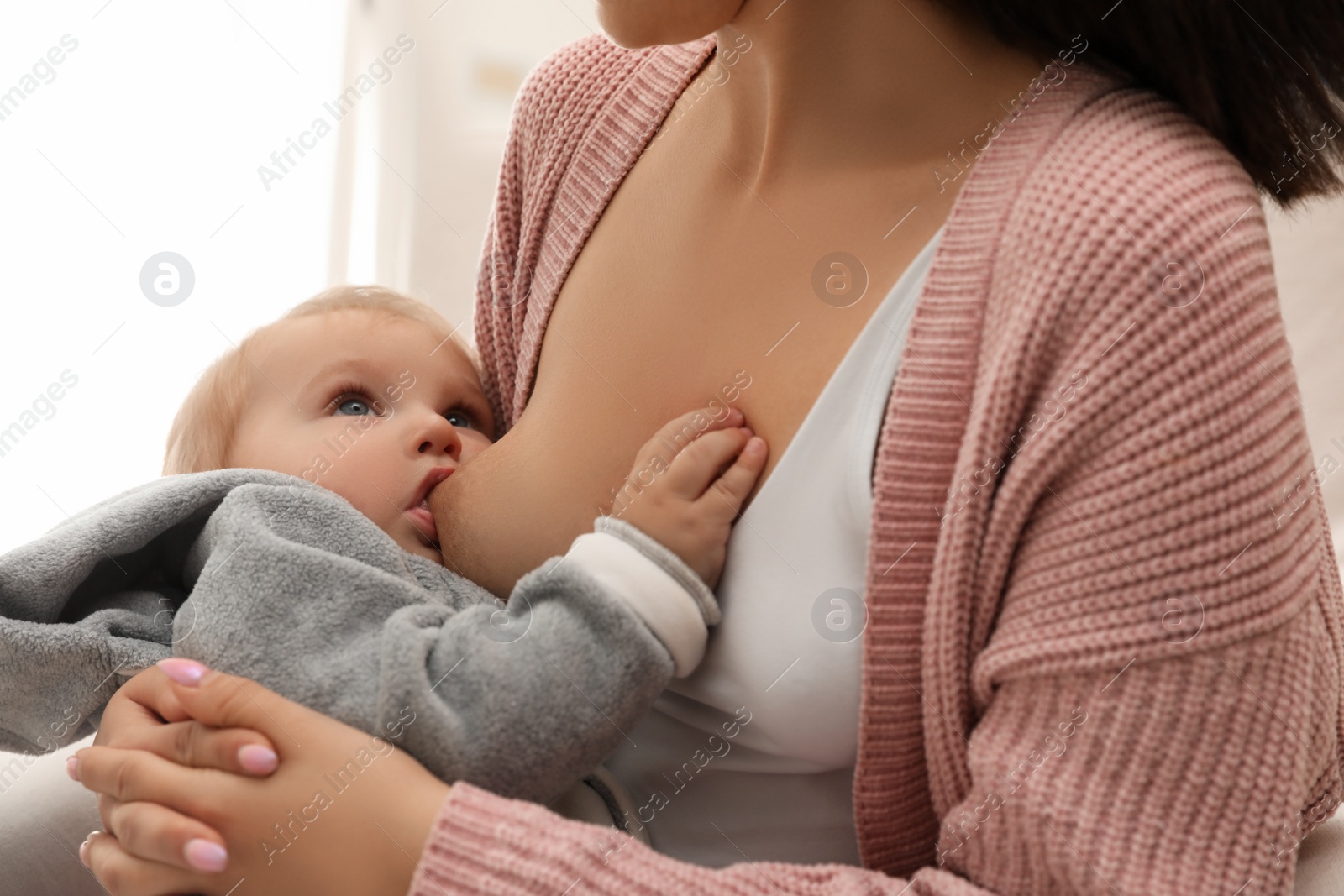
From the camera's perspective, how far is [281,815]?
678 millimetres

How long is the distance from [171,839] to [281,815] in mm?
63

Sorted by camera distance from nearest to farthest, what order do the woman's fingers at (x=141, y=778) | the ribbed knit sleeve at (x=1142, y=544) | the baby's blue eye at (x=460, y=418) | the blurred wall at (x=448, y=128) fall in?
1. the ribbed knit sleeve at (x=1142, y=544)
2. the woman's fingers at (x=141, y=778)
3. the baby's blue eye at (x=460, y=418)
4. the blurred wall at (x=448, y=128)

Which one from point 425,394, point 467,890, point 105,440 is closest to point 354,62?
point 105,440

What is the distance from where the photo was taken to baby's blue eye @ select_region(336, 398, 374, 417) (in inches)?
38.1

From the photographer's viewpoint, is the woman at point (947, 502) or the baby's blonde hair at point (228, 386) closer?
the woman at point (947, 502)

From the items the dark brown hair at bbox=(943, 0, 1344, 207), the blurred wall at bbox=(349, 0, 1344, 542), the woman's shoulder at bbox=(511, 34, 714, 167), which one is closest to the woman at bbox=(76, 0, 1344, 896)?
the dark brown hair at bbox=(943, 0, 1344, 207)

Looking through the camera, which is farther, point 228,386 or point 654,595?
point 228,386

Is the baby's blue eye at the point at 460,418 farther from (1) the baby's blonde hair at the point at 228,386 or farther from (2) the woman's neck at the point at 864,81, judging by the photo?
(2) the woman's neck at the point at 864,81

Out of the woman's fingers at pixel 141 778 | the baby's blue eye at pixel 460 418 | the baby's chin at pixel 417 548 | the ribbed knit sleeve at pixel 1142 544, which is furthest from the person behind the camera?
the baby's blue eye at pixel 460 418

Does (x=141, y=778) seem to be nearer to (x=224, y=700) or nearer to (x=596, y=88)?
(x=224, y=700)

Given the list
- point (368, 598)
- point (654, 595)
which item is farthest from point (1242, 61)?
point (368, 598)

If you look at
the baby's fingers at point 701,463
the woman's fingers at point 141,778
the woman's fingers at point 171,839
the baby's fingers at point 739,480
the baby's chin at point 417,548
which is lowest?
the baby's fingers at point 739,480

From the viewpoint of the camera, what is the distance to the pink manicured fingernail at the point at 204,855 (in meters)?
0.67

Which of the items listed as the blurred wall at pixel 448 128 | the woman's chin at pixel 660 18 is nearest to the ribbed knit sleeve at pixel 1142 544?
the woman's chin at pixel 660 18
